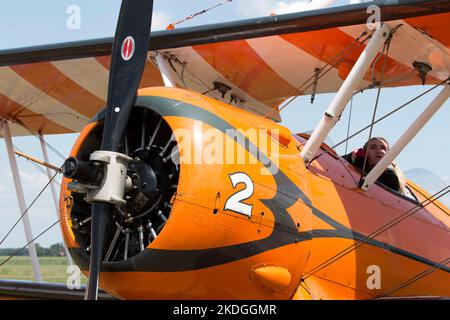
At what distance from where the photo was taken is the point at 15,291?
21.4ft

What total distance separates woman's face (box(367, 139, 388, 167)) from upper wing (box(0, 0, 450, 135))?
0.61m

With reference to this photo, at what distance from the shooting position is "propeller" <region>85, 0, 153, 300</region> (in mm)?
4457

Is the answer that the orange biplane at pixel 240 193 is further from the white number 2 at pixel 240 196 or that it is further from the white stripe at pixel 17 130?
the white stripe at pixel 17 130

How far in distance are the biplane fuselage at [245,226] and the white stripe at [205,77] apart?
1825 mm

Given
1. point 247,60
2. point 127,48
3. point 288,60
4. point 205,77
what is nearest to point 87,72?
point 205,77

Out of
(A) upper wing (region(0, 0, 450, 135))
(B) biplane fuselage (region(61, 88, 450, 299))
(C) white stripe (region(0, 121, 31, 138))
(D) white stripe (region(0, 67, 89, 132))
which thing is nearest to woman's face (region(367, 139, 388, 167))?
(A) upper wing (region(0, 0, 450, 135))

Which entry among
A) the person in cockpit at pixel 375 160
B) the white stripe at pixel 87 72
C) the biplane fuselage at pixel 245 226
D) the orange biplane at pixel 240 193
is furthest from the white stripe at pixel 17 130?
the person in cockpit at pixel 375 160

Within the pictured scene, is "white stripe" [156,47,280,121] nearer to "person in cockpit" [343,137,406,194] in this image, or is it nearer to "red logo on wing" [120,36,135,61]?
"person in cockpit" [343,137,406,194]

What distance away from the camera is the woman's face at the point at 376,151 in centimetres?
641

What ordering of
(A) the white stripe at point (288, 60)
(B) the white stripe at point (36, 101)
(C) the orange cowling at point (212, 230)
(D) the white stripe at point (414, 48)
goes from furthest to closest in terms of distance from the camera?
(B) the white stripe at point (36, 101) < (A) the white stripe at point (288, 60) < (D) the white stripe at point (414, 48) < (C) the orange cowling at point (212, 230)

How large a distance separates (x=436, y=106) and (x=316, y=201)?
55.9 inches

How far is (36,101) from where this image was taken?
8312mm

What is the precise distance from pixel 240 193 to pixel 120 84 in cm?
110
